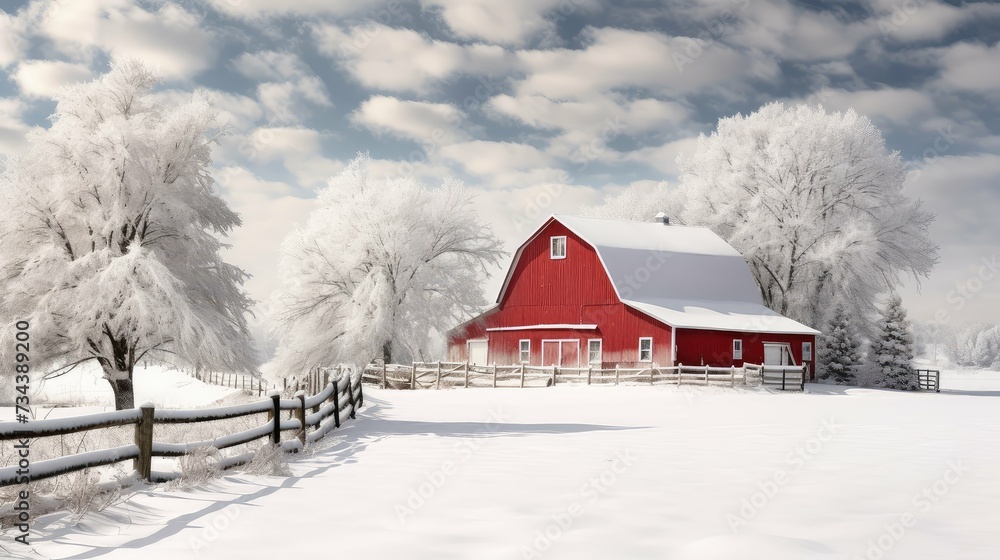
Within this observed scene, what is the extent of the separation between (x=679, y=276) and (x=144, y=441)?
31.4 m

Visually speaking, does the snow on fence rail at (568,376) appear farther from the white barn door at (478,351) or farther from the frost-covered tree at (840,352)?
the frost-covered tree at (840,352)

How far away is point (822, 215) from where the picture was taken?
1706 inches

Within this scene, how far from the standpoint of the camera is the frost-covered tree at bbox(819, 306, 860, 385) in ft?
130

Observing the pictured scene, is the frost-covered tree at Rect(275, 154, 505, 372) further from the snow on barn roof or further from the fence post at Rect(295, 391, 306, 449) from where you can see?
the fence post at Rect(295, 391, 306, 449)

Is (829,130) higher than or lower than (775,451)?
higher

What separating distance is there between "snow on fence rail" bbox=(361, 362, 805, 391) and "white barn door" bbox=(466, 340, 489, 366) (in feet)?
14.8

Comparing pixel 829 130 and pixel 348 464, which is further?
pixel 829 130

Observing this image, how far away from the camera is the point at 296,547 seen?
6453mm

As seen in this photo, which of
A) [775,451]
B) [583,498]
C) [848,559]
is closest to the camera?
[848,559]

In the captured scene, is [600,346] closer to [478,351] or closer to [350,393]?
[478,351]

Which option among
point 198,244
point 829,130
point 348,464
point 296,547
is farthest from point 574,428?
point 829,130

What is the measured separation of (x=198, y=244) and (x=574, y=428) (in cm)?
962

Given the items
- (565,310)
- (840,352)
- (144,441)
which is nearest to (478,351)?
(565,310)

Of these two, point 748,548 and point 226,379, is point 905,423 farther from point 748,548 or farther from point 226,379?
point 226,379
